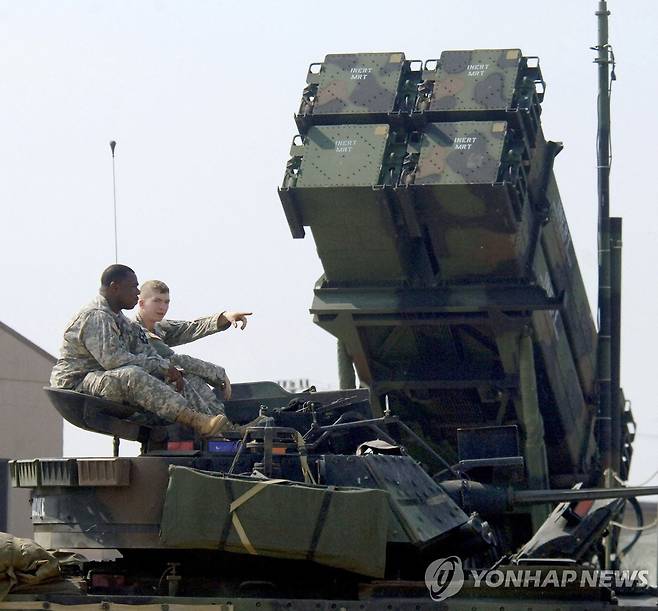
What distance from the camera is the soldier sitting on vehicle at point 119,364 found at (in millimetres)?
9703

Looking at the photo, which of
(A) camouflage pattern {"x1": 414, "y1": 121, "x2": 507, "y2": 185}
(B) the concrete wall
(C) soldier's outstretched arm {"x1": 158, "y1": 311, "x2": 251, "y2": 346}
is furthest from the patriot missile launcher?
(B) the concrete wall

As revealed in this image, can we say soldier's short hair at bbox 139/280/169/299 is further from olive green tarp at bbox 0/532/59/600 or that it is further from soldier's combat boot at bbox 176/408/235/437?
olive green tarp at bbox 0/532/59/600

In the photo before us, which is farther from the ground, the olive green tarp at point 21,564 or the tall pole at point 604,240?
the tall pole at point 604,240

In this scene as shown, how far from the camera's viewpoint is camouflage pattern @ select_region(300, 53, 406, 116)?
15.0 meters

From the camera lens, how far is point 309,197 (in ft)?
48.2

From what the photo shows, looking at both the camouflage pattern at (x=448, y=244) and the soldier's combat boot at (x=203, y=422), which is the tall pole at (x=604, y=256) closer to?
the camouflage pattern at (x=448, y=244)

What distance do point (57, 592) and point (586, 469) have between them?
868 cm

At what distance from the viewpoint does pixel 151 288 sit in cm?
1085

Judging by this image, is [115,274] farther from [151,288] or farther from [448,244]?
[448,244]

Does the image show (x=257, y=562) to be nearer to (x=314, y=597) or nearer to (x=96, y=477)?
(x=314, y=597)

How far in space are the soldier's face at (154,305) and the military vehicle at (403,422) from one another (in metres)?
0.87

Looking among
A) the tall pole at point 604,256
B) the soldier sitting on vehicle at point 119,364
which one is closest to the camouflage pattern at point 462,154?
the tall pole at point 604,256

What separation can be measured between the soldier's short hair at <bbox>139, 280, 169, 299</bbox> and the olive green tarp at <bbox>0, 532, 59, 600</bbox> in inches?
87.9

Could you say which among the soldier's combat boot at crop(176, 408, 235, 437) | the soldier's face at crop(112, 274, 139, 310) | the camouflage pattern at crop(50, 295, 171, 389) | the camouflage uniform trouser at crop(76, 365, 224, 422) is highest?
the soldier's face at crop(112, 274, 139, 310)
